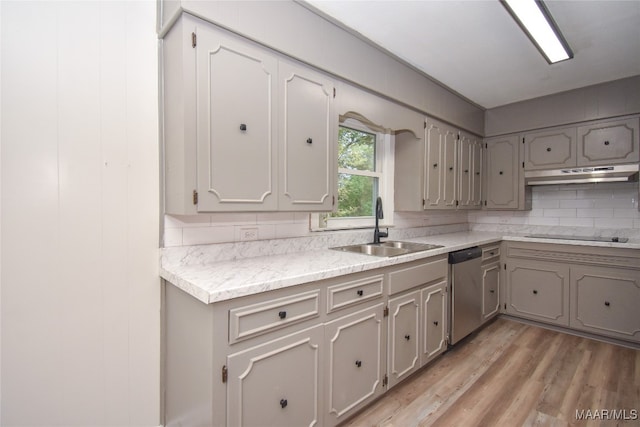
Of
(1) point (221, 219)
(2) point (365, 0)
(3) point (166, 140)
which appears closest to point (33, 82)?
(3) point (166, 140)

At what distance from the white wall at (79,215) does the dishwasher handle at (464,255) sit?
2.14 meters

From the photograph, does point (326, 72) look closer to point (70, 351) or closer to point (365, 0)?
point (365, 0)

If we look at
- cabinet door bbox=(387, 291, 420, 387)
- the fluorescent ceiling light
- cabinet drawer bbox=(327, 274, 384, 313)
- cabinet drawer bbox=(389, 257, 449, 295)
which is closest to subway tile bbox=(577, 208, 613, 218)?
the fluorescent ceiling light

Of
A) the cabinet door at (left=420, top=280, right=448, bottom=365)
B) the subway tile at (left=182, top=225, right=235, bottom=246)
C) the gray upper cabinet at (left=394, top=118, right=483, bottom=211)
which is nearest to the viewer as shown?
the subway tile at (left=182, top=225, right=235, bottom=246)

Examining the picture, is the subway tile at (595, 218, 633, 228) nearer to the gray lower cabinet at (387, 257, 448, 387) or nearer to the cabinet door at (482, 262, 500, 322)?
the cabinet door at (482, 262, 500, 322)

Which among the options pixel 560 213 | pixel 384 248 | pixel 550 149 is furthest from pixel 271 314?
pixel 560 213

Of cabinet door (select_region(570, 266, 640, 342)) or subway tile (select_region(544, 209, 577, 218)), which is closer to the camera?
cabinet door (select_region(570, 266, 640, 342))

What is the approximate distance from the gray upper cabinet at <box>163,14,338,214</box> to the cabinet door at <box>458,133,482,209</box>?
2104 mm

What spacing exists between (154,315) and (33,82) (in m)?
1.19

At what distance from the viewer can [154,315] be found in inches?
64.2

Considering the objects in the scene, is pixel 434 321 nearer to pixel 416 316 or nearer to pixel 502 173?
pixel 416 316

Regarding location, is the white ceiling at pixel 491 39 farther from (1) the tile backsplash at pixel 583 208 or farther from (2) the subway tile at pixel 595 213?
(2) the subway tile at pixel 595 213

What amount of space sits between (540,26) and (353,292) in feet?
6.35

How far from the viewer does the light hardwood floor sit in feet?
5.99
